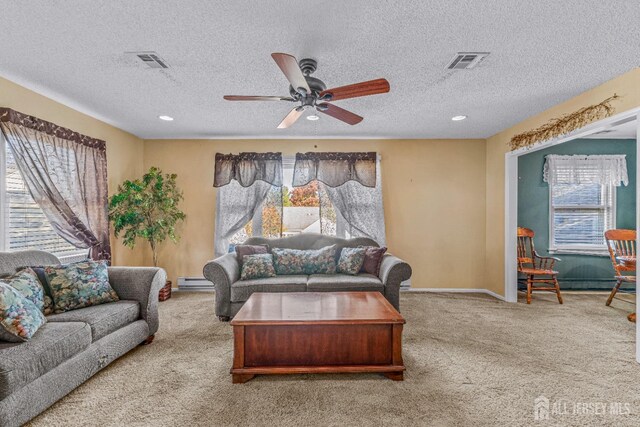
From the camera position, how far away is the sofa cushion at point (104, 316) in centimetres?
230

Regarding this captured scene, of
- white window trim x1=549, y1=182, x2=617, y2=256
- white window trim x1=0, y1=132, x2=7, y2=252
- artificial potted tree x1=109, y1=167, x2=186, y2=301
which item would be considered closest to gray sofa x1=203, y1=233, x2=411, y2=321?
artificial potted tree x1=109, y1=167, x2=186, y2=301

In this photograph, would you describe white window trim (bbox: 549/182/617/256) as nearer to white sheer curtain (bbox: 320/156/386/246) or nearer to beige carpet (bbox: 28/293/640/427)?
beige carpet (bbox: 28/293/640/427)

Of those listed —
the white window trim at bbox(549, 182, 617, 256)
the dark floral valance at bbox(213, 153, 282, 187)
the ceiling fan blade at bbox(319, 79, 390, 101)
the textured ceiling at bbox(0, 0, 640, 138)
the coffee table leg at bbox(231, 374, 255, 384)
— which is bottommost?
the coffee table leg at bbox(231, 374, 255, 384)

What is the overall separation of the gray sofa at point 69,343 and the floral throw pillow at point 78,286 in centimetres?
8

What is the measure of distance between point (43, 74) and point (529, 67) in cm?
416

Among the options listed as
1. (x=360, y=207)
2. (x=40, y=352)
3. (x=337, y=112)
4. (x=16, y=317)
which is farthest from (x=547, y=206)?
(x=16, y=317)

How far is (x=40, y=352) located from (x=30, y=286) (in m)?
0.68

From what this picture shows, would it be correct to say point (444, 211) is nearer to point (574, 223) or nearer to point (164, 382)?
point (574, 223)

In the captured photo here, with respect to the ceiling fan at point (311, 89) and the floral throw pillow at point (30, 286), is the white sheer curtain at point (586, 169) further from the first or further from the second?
the floral throw pillow at point (30, 286)

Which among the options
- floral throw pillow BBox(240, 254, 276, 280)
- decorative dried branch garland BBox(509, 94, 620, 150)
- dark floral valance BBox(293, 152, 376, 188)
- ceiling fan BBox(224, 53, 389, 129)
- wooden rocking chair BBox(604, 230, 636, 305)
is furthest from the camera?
dark floral valance BBox(293, 152, 376, 188)

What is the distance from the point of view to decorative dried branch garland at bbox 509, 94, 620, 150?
114 inches

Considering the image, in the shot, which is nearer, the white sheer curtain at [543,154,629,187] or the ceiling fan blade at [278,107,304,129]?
the ceiling fan blade at [278,107,304,129]

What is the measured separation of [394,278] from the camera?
3.46 meters

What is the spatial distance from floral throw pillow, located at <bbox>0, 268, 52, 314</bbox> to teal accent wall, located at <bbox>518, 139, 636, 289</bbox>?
238 inches
